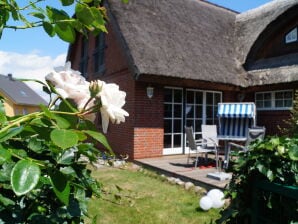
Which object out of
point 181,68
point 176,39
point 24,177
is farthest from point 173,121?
point 24,177

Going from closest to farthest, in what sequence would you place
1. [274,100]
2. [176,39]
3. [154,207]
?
1. [154,207]
2. [176,39]
3. [274,100]

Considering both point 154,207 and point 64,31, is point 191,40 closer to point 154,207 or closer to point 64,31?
point 154,207

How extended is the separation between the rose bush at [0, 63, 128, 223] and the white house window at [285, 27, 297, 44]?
11289 millimetres

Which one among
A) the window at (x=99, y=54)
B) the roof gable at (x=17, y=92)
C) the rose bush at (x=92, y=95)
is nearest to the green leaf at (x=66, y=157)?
the rose bush at (x=92, y=95)

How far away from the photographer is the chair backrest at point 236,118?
9.09m

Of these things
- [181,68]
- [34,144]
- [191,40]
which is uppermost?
[191,40]

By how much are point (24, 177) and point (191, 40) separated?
1110 cm

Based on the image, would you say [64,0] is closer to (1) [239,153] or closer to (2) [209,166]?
(1) [239,153]

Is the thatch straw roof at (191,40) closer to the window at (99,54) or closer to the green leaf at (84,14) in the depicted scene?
the window at (99,54)

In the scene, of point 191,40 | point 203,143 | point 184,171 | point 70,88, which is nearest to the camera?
point 70,88

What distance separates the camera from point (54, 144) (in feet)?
2.34

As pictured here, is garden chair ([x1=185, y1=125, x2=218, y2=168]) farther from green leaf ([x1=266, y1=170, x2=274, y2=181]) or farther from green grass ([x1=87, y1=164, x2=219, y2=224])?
green leaf ([x1=266, y1=170, x2=274, y2=181])

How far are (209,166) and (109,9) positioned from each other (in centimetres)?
613

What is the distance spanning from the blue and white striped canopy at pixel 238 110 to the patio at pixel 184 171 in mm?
2139
